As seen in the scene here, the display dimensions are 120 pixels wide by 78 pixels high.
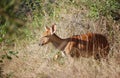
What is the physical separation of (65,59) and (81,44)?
2.71ft

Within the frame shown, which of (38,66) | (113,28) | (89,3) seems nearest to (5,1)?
(38,66)

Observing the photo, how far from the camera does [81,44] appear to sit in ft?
28.3

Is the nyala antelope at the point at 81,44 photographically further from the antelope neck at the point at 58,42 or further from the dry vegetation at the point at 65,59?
the dry vegetation at the point at 65,59

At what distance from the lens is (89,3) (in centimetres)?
1050

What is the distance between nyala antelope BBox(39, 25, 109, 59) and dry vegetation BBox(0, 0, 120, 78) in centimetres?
17

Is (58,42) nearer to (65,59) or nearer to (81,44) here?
(81,44)

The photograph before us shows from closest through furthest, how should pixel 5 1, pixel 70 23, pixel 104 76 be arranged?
pixel 5 1 < pixel 104 76 < pixel 70 23

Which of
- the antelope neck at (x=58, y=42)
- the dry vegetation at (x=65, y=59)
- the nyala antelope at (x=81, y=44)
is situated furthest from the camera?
the antelope neck at (x=58, y=42)

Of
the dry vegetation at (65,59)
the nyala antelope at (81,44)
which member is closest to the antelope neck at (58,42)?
the nyala antelope at (81,44)

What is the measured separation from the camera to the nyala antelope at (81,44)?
8.22 m

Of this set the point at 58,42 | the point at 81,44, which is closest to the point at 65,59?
the point at 81,44

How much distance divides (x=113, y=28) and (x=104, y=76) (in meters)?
3.48

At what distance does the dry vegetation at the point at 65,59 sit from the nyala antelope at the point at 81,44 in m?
0.17

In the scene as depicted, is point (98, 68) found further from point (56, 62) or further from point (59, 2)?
point (59, 2)
